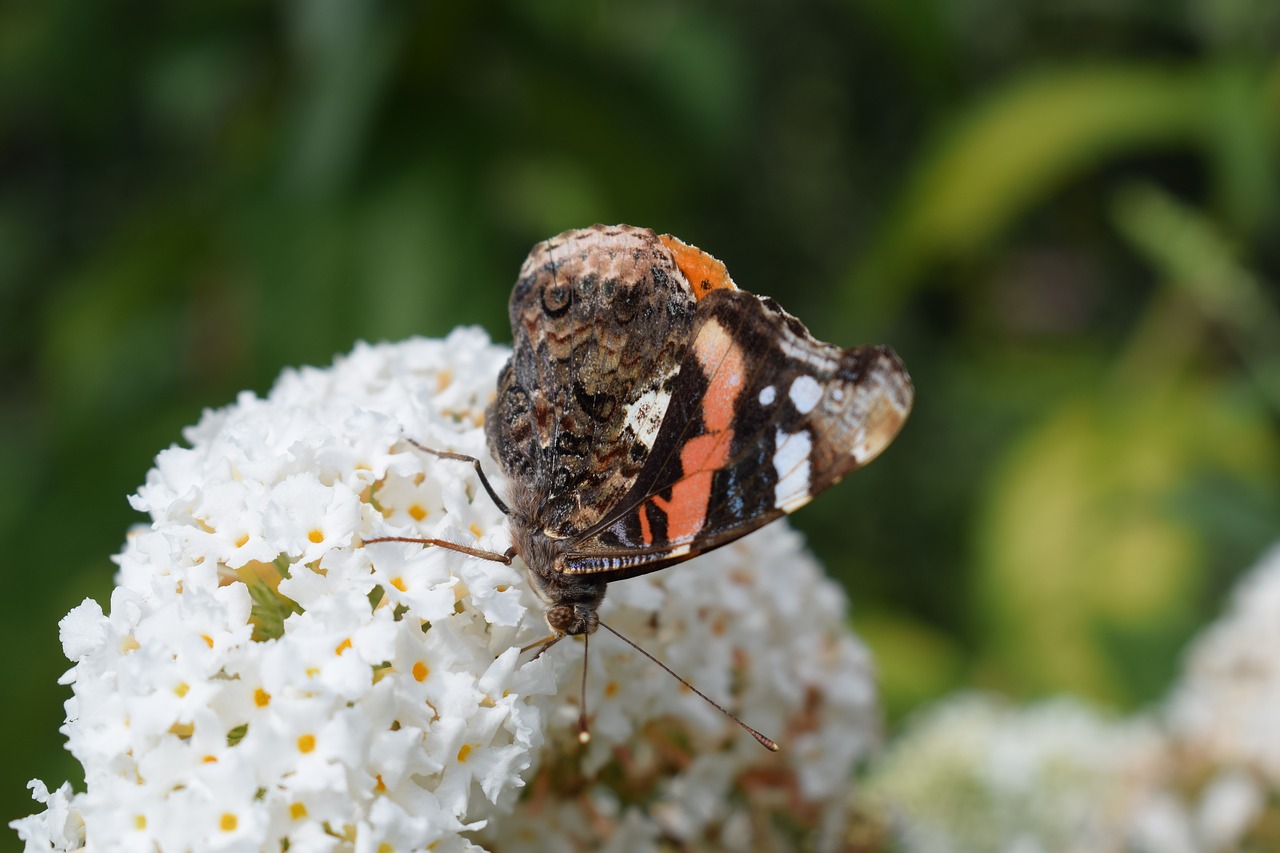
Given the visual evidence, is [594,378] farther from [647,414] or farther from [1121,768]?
[1121,768]

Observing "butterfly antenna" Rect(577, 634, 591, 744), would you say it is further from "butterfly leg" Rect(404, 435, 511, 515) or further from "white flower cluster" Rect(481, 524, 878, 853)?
"butterfly leg" Rect(404, 435, 511, 515)

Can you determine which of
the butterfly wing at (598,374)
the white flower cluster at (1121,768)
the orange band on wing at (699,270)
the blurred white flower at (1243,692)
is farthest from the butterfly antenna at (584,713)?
the blurred white flower at (1243,692)

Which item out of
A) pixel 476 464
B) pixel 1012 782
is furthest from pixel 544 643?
pixel 1012 782

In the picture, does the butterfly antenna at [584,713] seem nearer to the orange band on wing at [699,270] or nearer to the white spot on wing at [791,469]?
the white spot on wing at [791,469]

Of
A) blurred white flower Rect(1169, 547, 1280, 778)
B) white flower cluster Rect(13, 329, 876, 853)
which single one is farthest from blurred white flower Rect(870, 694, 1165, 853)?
white flower cluster Rect(13, 329, 876, 853)

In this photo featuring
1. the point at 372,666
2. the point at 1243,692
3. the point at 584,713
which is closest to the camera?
the point at 372,666

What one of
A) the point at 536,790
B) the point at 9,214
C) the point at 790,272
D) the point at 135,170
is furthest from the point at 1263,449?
the point at 9,214
